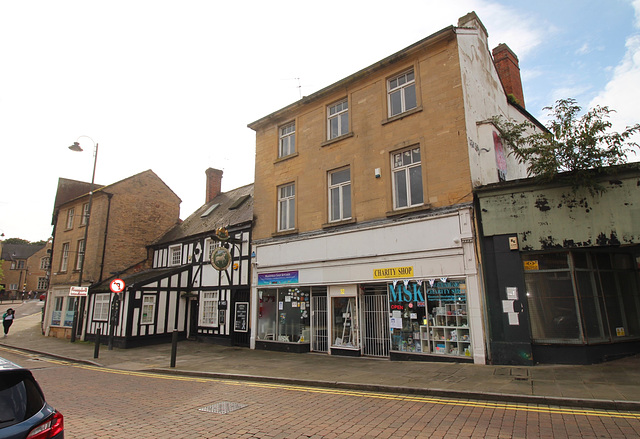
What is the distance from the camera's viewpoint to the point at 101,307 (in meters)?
20.6

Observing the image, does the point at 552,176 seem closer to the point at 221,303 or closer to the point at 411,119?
the point at 411,119

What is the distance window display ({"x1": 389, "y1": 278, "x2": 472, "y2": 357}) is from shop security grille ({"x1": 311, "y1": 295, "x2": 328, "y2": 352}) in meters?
2.97

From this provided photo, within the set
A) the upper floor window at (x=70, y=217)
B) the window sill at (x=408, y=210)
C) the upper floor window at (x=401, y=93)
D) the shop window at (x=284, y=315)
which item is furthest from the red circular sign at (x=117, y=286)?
the upper floor window at (x=70, y=217)

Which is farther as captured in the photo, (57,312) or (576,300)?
(57,312)

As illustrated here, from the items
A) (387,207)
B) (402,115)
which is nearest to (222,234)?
(387,207)

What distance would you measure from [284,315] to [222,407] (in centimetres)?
818

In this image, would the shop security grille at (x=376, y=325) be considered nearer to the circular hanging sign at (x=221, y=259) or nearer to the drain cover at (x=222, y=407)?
the drain cover at (x=222, y=407)

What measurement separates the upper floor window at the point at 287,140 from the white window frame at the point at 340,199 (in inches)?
120

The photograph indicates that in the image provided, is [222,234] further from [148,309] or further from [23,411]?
[23,411]

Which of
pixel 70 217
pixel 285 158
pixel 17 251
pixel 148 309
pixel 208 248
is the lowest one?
pixel 148 309

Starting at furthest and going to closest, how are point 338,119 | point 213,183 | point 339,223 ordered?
point 213,183 → point 338,119 → point 339,223

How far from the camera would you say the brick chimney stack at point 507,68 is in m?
15.8

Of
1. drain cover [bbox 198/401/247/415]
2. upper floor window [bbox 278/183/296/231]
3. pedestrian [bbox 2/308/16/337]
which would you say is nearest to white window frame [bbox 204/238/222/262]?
upper floor window [bbox 278/183/296/231]

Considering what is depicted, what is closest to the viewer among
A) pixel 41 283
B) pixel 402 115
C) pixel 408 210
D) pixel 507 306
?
pixel 507 306
